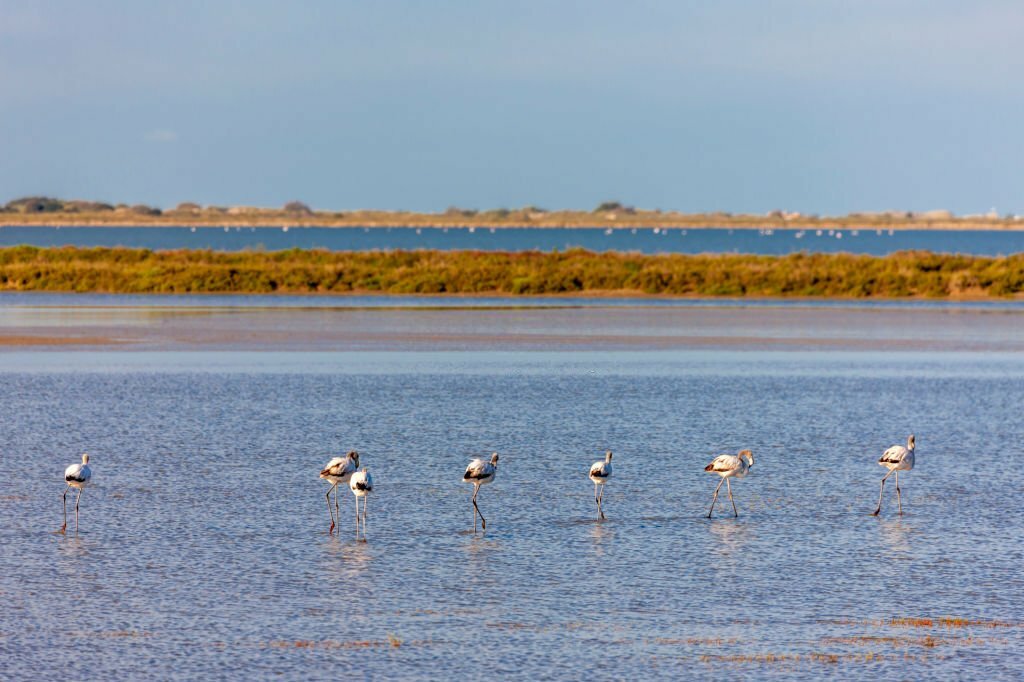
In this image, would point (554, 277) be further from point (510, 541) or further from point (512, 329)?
point (510, 541)

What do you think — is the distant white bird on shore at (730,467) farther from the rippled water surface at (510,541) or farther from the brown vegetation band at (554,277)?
the brown vegetation band at (554,277)

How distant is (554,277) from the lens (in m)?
66.0

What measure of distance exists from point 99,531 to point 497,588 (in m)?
4.64

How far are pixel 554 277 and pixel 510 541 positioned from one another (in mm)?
51142

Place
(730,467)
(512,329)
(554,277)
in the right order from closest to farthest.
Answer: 1. (730,467)
2. (512,329)
3. (554,277)

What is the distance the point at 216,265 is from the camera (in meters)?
69.6

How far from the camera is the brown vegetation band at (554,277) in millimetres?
64500

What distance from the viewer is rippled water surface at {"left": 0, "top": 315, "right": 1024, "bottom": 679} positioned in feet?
37.2

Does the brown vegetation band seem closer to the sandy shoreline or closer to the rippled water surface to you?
the sandy shoreline

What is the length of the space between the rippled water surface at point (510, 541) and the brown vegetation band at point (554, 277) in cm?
3680

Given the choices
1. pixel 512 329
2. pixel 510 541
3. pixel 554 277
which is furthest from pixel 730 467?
pixel 554 277

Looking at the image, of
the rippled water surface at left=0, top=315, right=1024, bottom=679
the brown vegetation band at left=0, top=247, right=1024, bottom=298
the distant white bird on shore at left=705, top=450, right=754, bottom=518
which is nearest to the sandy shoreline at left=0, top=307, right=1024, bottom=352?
the brown vegetation band at left=0, top=247, right=1024, bottom=298

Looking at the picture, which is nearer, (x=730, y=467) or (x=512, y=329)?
(x=730, y=467)

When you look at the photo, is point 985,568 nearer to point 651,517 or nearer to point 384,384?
point 651,517
